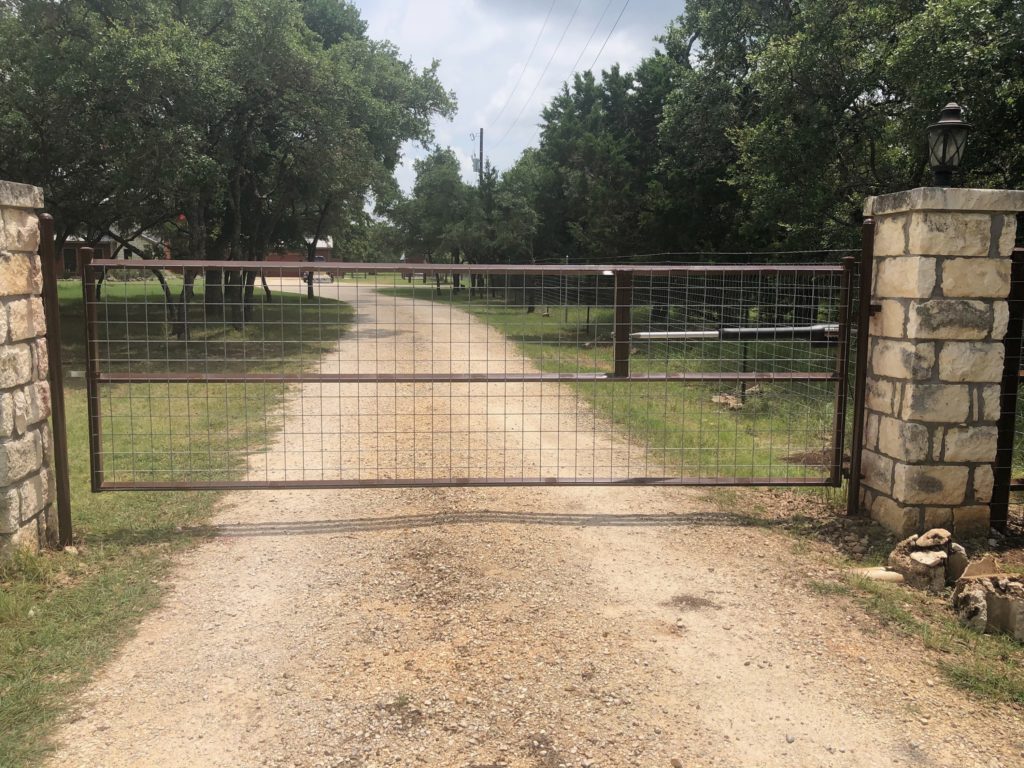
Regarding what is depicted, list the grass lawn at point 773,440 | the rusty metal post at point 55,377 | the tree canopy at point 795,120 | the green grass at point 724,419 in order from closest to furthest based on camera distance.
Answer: the grass lawn at point 773,440
the rusty metal post at point 55,377
the green grass at point 724,419
the tree canopy at point 795,120

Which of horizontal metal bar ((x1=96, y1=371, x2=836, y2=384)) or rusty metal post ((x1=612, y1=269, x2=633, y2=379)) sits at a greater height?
rusty metal post ((x1=612, y1=269, x2=633, y2=379))

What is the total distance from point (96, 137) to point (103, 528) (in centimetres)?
1295

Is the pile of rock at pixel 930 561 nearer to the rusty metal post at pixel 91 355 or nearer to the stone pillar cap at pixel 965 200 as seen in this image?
the stone pillar cap at pixel 965 200

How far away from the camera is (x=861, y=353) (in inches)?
220

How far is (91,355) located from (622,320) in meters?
3.72

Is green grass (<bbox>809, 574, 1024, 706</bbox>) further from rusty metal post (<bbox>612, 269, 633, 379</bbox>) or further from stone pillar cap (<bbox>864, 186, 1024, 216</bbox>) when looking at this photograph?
stone pillar cap (<bbox>864, 186, 1024, 216</bbox>)

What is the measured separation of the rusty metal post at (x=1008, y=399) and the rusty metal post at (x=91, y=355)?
5.92 m

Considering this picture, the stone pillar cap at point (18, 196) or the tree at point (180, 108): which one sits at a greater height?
the tree at point (180, 108)

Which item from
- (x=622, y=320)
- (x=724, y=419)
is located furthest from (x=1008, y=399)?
(x=724, y=419)

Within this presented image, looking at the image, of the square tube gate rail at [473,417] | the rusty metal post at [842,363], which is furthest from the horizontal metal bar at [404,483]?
the rusty metal post at [842,363]

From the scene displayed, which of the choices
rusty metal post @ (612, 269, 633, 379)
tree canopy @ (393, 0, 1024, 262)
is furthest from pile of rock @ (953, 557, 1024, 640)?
tree canopy @ (393, 0, 1024, 262)

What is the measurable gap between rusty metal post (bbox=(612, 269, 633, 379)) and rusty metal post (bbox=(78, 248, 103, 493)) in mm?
3529

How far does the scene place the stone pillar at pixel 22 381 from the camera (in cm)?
450

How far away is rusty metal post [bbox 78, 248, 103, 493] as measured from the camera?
5.15 m
